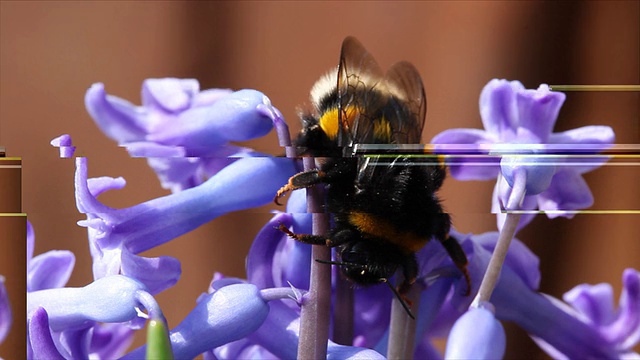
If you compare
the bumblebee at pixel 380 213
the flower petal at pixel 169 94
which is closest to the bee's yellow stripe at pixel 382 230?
the bumblebee at pixel 380 213

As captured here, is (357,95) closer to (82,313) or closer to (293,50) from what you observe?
(82,313)

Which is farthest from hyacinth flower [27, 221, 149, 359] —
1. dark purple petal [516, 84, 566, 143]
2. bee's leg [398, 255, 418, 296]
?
dark purple petal [516, 84, 566, 143]

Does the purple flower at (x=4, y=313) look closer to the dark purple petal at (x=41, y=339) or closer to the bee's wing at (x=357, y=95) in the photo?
the dark purple petal at (x=41, y=339)

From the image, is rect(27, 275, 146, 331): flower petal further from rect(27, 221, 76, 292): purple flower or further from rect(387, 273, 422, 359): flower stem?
rect(387, 273, 422, 359): flower stem

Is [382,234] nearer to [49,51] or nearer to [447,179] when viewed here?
[447,179]

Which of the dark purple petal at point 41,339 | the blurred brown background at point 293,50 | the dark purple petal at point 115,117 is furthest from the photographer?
the blurred brown background at point 293,50

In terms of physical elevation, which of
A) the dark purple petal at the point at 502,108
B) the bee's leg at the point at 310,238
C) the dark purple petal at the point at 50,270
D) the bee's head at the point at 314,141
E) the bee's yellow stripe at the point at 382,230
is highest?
the dark purple petal at the point at 502,108
